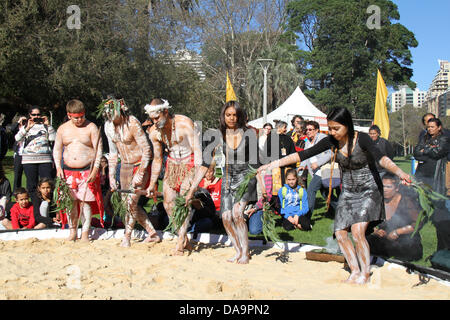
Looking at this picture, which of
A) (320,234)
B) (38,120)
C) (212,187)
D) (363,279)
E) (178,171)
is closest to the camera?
(363,279)

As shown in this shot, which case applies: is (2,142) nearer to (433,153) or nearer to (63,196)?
(63,196)

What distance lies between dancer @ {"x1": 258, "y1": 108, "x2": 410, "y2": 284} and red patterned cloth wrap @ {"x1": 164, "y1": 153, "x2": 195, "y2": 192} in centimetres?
185

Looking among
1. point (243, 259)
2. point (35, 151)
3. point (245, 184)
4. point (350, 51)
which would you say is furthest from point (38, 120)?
point (350, 51)

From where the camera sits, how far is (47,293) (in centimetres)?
459

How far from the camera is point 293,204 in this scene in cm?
823

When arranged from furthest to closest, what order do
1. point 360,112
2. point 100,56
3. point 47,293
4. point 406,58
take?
point 406,58 < point 360,112 < point 100,56 < point 47,293

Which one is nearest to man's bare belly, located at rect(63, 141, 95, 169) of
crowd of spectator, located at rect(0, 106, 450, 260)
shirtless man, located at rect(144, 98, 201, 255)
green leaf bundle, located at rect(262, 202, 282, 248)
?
crowd of spectator, located at rect(0, 106, 450, 260)

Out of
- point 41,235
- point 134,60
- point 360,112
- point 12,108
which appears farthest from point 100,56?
point 360,112

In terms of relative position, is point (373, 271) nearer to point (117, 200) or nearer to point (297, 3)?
point (117, 200)

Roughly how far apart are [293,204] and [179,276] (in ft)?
11.2

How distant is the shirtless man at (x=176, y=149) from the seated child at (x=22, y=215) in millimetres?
2708

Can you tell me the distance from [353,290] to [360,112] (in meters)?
42.4

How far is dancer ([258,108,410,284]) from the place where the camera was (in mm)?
5008

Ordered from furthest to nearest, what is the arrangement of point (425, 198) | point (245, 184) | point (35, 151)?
point (35, 151) → point (245, 184) → point (425, 198)
